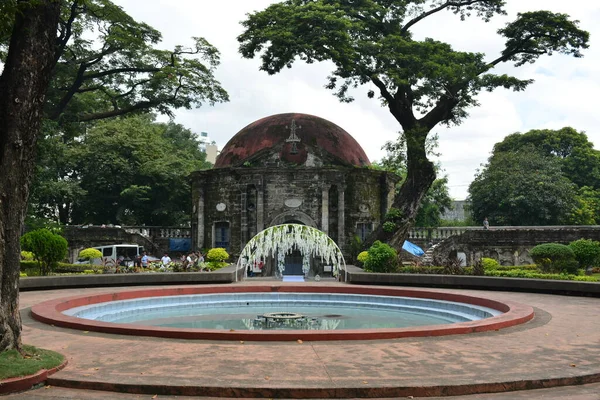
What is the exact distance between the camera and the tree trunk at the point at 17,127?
22.0ft

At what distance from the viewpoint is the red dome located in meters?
28.0

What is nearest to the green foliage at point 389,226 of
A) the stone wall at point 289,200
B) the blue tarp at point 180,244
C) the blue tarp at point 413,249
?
the stone wall at point 289,200

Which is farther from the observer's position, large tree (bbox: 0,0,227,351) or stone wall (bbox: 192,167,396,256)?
stone wall (bbox: 192,167,396,256)

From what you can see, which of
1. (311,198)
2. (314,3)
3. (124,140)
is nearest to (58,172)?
(124,140)

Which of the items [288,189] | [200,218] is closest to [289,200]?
[288,189]

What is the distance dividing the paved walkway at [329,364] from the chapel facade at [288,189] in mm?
18029

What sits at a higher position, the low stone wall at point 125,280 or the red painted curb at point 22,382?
the low stone wall at point 125,280

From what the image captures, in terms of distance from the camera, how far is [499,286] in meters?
16.7

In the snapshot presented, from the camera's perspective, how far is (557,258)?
63.2 feet

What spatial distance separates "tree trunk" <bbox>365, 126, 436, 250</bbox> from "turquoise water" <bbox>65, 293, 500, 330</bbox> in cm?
983

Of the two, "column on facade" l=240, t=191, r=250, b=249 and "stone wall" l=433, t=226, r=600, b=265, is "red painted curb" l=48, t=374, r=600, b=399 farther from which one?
"stone wall" l=433, t=226, r=600, b=265

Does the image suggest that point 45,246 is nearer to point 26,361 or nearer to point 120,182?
point 26,361

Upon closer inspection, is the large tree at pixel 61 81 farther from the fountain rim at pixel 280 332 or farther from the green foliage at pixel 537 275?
the green foliage at pixel 537 275

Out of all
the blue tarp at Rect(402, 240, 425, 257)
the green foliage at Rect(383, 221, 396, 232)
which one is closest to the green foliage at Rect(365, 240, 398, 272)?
the green foliage at Rect(383, 221, 396, 232)
